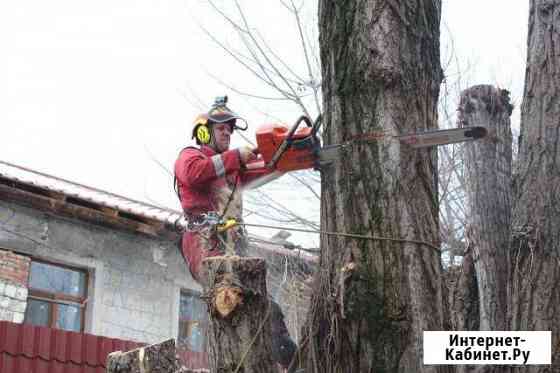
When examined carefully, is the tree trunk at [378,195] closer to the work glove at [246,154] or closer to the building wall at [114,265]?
the work glove at [246,154]

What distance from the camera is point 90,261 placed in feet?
36.9

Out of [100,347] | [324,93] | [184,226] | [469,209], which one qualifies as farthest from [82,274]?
[324,93]

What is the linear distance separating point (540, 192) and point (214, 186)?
2087 mm

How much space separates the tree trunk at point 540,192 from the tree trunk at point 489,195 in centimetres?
83

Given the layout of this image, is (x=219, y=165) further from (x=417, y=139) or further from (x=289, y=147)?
(x=417, y=139)

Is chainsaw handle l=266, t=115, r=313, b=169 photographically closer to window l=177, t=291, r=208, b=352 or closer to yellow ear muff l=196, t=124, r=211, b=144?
yellow ear muff l=196, t=124, r=211, b=144

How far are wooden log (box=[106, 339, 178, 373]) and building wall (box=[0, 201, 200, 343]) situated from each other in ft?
21.3

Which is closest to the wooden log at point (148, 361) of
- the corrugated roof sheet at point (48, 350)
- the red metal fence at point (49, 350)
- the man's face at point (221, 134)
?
the man's face at point (221, 134)

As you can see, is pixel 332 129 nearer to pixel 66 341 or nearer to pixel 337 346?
pixel 337 346

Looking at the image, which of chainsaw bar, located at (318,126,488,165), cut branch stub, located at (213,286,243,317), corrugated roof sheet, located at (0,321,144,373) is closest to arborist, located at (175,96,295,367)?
cut branch stub, located at (213,286,243,317)

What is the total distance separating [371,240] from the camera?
354 cm

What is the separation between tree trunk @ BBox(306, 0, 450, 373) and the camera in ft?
11.2

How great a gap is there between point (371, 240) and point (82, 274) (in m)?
8.27

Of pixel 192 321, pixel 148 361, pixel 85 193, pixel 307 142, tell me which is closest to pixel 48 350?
pixel 85 193
